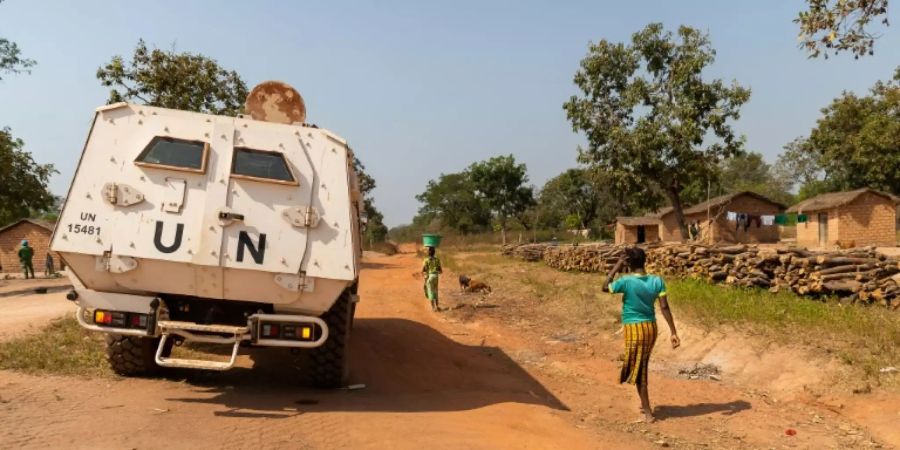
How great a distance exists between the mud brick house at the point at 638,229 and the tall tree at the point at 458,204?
2225cm

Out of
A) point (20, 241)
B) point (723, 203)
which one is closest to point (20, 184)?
point (20, 241)

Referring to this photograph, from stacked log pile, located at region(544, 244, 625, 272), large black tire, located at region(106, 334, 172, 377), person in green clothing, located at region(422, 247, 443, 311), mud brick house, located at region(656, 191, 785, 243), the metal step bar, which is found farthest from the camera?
mud brick house, located at region(656, 191, 785, 243)

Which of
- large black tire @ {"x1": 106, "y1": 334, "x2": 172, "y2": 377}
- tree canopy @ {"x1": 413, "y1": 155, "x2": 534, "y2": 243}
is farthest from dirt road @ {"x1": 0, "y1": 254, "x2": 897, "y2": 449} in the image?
tree canopy @ {"x1": 413, "y1": 155, "x2": 534, "y2": 243}

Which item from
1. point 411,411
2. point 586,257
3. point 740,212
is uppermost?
point 740,212

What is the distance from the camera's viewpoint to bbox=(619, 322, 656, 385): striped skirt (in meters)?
5.68

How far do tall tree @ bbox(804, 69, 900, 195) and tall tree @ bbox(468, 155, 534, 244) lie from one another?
24.8 metres

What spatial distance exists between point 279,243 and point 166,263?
0.93 meters

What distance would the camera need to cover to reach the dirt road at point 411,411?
4379mm

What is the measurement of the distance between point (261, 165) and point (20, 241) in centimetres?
3069

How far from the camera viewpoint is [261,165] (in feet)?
17.9

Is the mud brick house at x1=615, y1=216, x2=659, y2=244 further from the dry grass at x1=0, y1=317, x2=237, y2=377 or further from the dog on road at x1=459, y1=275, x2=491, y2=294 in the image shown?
the dry grass at x1=0, y1=317, x2=237, y2=377

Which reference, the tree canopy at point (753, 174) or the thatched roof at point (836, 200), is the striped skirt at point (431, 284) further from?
the tree canopy at point (753, 174)

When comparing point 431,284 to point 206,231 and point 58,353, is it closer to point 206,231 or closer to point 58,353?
point 58,353

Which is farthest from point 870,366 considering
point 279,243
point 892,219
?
point 892,219
